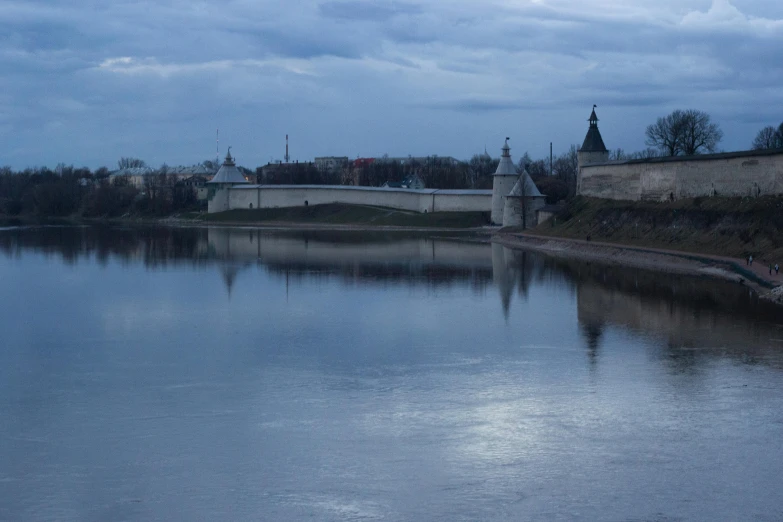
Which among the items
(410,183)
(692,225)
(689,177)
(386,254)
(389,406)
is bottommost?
(389,406)

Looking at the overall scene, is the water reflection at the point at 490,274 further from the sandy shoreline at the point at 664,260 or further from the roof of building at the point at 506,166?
the roof of building at the point at 506,166

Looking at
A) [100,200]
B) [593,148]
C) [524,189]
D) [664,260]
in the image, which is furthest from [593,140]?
[100,200]

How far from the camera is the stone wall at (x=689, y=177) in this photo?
22.5m

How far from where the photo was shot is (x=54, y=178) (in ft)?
256

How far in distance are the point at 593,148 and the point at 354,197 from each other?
1638 cm

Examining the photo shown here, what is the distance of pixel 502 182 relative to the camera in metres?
39.5

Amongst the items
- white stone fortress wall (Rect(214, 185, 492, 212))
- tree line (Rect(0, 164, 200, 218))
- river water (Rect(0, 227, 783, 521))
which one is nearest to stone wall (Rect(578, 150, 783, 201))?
river water (Rect(0, 227, 783, 521))

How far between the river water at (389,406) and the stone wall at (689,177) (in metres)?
7.47

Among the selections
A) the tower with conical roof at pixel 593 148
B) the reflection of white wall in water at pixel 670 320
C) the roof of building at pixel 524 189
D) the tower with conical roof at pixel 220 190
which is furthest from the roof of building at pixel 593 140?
the tower with conical roof at pixel 220 190

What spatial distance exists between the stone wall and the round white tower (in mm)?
5115

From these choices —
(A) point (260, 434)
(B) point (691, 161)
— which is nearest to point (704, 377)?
(A) point (260, 434)

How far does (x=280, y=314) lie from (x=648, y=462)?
7657 millimetres

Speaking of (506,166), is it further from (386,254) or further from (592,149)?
(386,254)

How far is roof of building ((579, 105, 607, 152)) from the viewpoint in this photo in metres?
36.0
